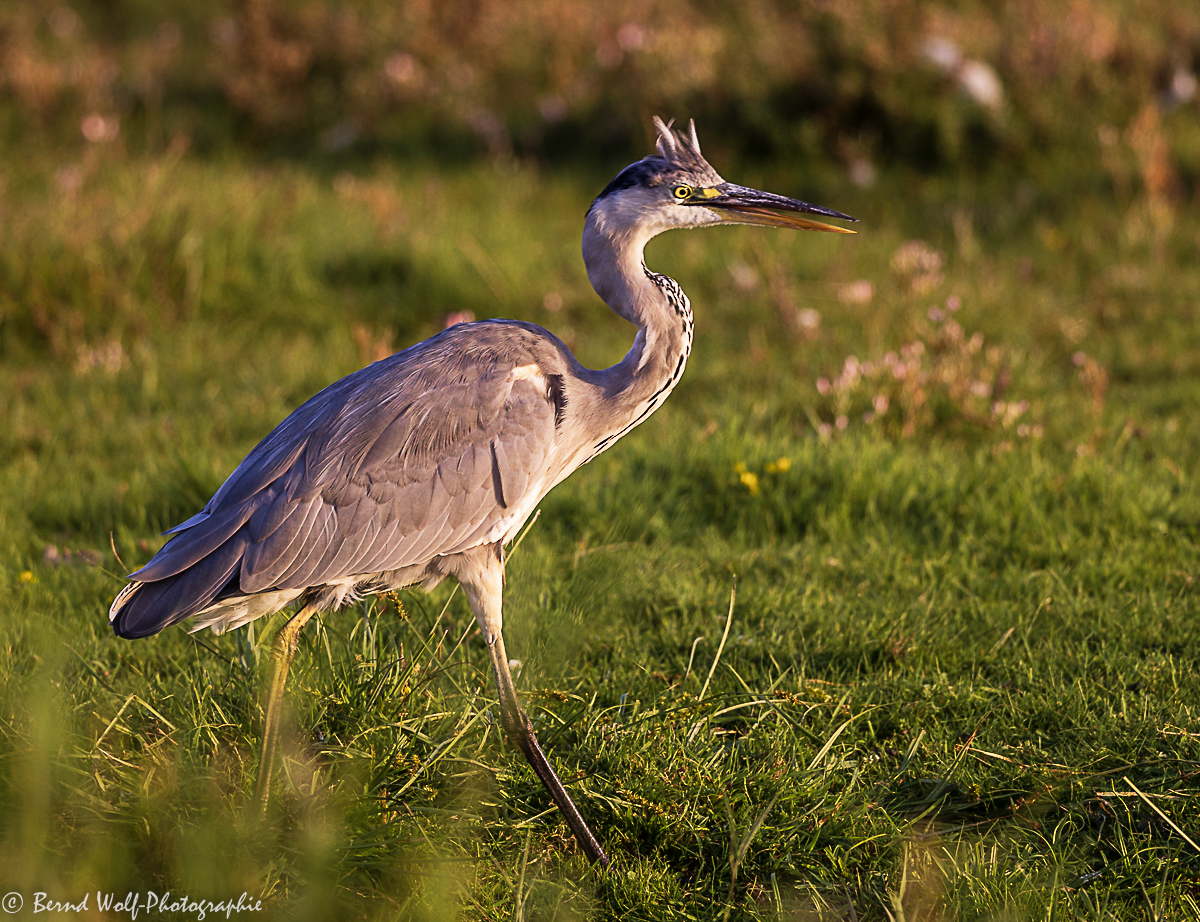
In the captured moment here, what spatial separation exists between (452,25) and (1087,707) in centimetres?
935

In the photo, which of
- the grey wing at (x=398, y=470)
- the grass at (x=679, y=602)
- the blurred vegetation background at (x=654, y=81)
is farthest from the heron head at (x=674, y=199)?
the blurred vegetation background at (x=654, y=81)

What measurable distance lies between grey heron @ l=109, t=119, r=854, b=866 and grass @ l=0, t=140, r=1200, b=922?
0.73 feet

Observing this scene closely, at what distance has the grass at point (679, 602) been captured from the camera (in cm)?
290

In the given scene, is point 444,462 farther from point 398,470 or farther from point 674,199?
point 674,199

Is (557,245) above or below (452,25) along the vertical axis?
below

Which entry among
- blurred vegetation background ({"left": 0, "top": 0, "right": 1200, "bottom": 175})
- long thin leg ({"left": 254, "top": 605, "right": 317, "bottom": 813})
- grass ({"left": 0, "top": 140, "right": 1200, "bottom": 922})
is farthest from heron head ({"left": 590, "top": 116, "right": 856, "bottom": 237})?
blurred vegetation background ({"left": 0, "top": 0, "right": 1200, "bottom": 175})

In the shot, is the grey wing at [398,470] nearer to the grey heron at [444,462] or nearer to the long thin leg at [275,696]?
the grey heron at [444,462]

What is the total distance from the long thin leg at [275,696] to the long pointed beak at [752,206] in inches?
68.8

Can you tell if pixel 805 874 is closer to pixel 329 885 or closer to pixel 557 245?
pixel 329 885

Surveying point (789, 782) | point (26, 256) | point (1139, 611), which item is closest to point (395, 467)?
point (789, 782)

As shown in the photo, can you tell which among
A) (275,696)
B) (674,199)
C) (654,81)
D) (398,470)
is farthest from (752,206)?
(654,81)

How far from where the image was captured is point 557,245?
7.77 meters

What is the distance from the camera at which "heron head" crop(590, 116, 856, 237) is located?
11.7 feet

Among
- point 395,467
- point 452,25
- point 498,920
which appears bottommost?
point 498,920
